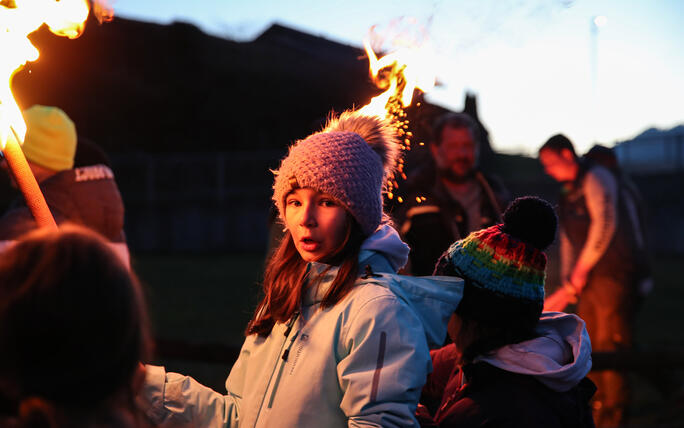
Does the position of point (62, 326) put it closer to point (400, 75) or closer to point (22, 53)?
point (22, 53)

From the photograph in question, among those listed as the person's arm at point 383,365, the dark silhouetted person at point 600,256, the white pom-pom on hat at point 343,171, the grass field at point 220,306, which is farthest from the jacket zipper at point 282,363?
the dark silhouetted person at point 600,256

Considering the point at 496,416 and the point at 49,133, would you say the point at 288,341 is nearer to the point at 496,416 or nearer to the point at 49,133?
the point at 496,416

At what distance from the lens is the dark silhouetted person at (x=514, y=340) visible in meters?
1.80

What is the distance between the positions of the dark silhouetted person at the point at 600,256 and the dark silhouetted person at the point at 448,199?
3.18 feet

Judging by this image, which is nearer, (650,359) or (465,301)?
(465,301)

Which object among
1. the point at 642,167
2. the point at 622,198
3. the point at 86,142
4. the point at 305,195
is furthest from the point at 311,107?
the point at 305,195

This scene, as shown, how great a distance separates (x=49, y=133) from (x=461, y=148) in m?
2.40

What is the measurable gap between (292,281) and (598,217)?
3.45 meters

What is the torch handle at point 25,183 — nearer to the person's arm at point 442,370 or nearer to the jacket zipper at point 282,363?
the jacket zipper at point 282,363

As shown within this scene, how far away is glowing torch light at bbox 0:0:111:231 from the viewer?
64.4 inches

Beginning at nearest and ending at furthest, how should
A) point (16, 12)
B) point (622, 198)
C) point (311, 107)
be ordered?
1. point (16, 12)
2. point (622, 198)
3. point (311, 107)

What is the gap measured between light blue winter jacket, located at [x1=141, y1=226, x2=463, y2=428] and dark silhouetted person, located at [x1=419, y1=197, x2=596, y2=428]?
0.13 m

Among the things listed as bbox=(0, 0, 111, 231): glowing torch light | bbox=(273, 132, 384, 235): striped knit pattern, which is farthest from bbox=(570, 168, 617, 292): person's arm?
bbox=(0, 0, 111, 231): glowing torch light

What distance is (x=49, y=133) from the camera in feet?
9.88
